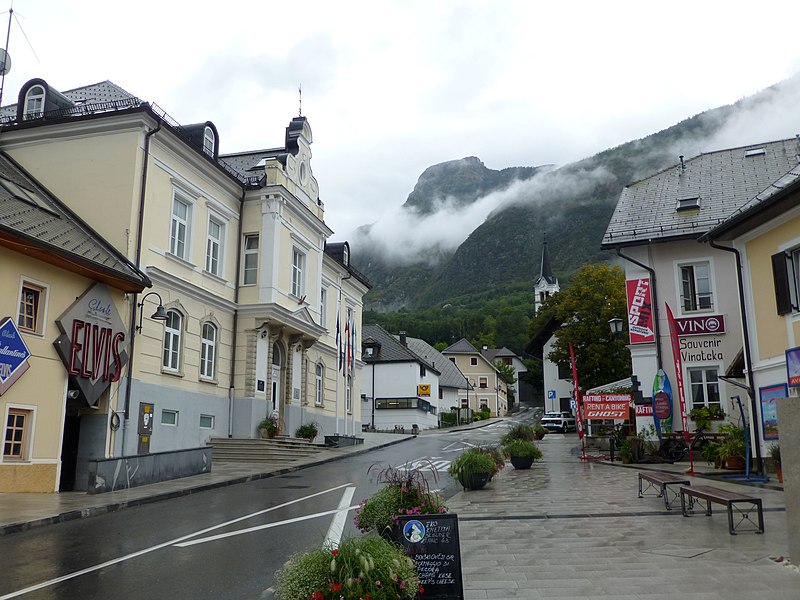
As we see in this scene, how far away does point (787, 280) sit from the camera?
55.7ft

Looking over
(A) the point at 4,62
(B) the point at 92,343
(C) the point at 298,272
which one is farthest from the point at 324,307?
(B) the point at 92,343

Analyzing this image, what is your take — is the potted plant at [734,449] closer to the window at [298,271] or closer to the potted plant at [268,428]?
the potted plant at [268,428]

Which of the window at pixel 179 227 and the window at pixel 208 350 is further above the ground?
the window at pixel 179 227

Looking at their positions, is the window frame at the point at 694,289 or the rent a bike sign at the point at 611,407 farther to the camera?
the rent a bike sign at the point at 611,407

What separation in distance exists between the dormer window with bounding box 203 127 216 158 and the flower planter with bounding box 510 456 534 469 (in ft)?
49.5

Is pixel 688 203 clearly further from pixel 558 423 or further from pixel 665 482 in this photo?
pixel 558 423

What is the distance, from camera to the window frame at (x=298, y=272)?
1208 inches

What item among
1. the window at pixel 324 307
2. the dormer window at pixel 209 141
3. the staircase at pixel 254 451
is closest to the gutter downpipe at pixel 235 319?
the staircase at pixel 254 451

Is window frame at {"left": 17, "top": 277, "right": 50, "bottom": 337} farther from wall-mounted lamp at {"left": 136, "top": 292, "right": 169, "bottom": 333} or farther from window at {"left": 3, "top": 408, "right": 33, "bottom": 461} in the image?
wall-mounted lamp at {"left": 136, "top": 292, "right": 169, "bottom": 333}

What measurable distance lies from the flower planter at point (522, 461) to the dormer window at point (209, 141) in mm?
15096

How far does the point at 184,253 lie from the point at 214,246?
92.8 inches

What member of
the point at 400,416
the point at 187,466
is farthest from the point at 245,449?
the point at 400,416

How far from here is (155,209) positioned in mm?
22406

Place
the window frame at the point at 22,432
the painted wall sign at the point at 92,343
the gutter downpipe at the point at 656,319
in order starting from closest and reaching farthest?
the window frame at the point at 22,432 → the painted wall sign at the point at 92,343 → the gutter downpipe at the point at 656,319
